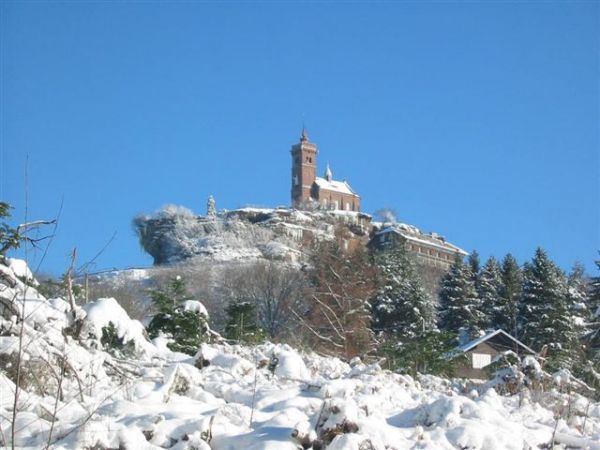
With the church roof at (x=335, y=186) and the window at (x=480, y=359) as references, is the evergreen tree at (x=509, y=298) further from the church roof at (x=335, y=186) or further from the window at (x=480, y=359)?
the church roof at (x=335, y=186)

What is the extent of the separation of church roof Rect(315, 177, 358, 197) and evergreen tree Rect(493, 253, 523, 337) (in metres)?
75.5

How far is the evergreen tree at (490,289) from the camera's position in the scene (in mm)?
40875

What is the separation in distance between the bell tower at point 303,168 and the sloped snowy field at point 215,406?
116 meters

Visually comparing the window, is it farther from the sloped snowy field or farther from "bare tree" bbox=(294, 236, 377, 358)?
the sloped snowy field

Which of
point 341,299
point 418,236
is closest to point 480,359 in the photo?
point 341,299

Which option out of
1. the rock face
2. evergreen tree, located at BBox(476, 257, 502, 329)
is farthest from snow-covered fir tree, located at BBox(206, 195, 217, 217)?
evergreen tree, located at BBox(476, 257, 502, 329)

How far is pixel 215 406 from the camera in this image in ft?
15.3

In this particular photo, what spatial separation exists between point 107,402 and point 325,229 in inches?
3321

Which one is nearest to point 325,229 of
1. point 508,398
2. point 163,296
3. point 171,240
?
point 171,240

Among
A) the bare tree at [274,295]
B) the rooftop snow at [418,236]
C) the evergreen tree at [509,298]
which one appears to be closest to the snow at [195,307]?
the bare tree at [274,295]

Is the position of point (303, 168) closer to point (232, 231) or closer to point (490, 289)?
point (232, 231)

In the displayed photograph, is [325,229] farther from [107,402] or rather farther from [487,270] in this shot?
[107,402]

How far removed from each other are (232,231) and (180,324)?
247ft

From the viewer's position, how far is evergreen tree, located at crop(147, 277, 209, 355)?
1035 centimetres
